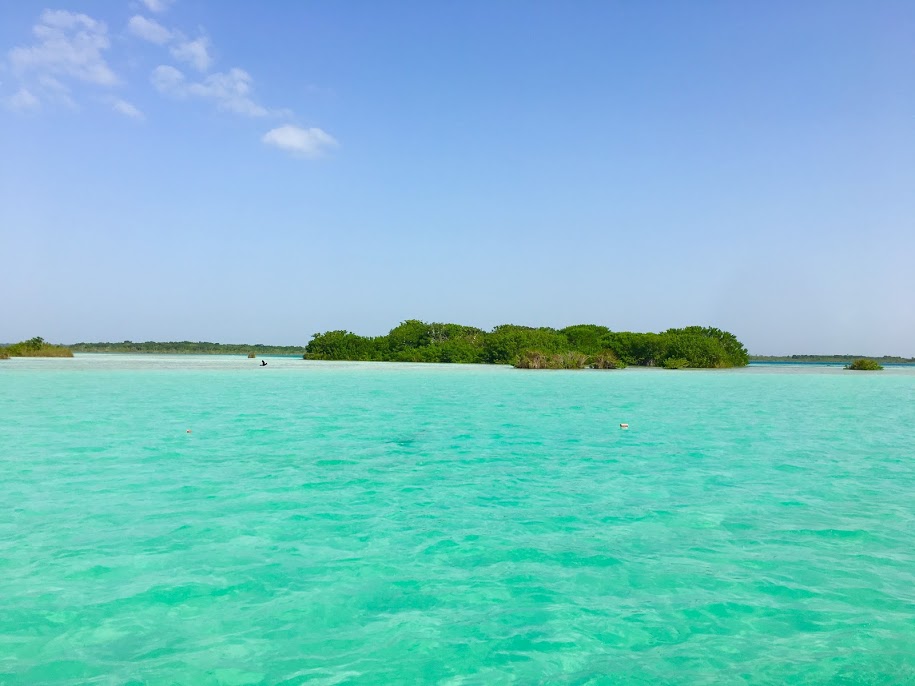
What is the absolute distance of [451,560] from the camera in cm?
488

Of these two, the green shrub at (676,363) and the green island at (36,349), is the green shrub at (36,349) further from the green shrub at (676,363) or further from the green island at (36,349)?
the green shrub at (676,363)

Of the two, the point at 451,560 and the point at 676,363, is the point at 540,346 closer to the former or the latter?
the point at 676,363

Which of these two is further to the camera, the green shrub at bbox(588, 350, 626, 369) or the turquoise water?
the green shrub at bbox(588, 350, 626, 369)

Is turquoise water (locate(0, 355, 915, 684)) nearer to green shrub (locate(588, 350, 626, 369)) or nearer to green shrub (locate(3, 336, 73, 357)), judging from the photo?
green shrub (locate(588, 350, 626, 369))

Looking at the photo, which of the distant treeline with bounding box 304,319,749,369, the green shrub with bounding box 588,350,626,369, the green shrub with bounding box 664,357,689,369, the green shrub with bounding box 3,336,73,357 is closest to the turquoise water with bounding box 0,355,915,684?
the green shrub with bounding box 588,350,626,369

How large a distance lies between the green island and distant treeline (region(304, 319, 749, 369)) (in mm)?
21266

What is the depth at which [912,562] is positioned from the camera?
4.88 m

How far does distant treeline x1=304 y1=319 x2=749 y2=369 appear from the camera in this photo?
4600cm

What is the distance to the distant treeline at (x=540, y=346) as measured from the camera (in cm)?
4600

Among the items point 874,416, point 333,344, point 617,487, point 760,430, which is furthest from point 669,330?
point 617,487

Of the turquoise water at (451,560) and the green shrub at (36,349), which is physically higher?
the green shrub at (36,349)

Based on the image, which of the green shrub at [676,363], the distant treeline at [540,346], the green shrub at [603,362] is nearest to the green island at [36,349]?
the distant treeline at [540,346]

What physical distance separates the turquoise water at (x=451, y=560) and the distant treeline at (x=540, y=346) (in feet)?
111

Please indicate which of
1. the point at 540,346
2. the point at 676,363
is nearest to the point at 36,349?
the point at 540,346
